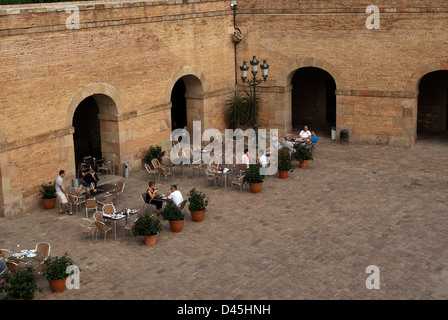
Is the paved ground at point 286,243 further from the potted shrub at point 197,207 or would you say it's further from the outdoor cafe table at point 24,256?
the outdoor cafe table at point 24,256

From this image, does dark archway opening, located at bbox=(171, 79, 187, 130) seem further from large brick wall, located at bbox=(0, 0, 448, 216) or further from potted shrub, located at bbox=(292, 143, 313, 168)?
potted shrub, located at bbox=(292, 143, 313, 168)

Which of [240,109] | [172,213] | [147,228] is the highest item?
[240,109]

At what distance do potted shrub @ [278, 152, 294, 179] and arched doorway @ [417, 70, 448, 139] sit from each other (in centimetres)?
801

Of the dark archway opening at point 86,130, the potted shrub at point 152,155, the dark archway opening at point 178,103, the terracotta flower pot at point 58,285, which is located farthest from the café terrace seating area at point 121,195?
the dark archway opening at point 178,103

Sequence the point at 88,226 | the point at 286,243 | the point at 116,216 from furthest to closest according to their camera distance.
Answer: the point at 116,216 < the point at 88,226 < the point at 286,243

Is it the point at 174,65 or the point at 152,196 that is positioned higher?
the point at 174,65

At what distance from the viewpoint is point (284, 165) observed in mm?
21078

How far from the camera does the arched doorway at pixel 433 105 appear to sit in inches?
1054

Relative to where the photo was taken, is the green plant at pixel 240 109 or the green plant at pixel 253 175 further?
the green plant at pixel 240 109

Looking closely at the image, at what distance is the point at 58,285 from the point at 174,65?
11.7 meters

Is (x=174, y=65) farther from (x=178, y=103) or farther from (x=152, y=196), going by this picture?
(x=152, y=196)

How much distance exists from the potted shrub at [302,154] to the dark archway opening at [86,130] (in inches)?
305

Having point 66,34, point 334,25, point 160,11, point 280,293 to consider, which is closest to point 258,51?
point 334,25

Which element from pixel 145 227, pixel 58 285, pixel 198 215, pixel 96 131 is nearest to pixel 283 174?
pixel 198 215
